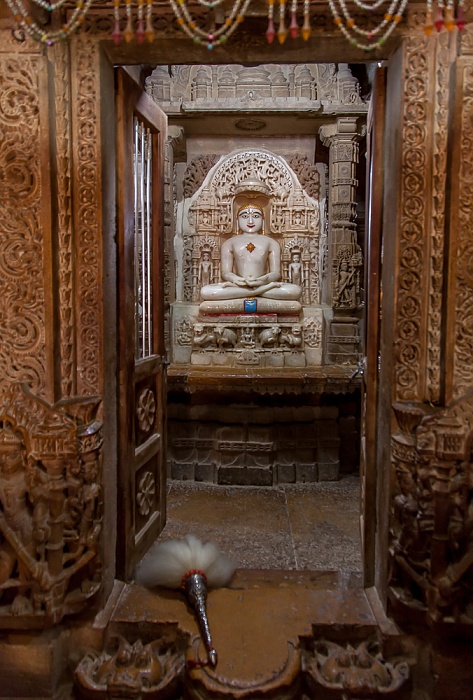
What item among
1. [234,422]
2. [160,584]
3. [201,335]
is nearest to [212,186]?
[201,335]

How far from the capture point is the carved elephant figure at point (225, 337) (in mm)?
5395

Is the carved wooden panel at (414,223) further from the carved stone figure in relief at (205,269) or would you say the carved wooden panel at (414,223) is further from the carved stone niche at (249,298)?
the carved stone figure in relief at (205,269)

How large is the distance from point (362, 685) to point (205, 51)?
124 inches

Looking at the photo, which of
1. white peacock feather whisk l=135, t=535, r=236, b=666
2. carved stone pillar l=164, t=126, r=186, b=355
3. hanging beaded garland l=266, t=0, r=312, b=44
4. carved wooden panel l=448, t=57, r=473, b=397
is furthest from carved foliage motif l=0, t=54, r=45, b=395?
carved stone pillar l=164, t=126, r=186, b=355

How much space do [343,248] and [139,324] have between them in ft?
9.55

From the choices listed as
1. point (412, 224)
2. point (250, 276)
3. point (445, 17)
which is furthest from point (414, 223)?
point (250, 276)

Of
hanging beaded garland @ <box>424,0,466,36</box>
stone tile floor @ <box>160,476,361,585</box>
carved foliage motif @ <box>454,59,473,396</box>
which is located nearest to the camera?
hanging beaded garland @ <box>424,0,466,36</box>

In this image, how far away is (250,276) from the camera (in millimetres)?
5645

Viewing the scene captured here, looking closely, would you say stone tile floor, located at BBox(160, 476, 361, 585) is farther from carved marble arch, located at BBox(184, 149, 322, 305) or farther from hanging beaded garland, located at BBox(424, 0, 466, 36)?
hanging beaded garland, located at BBox(424, 0, 466, 36)

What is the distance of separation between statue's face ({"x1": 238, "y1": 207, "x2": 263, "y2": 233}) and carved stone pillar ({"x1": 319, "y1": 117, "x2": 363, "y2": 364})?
0.80 metres

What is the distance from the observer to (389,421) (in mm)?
2586

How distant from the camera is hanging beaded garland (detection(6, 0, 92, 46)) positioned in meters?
2.25

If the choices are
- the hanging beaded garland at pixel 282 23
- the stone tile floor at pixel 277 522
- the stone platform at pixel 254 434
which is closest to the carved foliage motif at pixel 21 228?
the hanging beaded garland at pixel 282 23

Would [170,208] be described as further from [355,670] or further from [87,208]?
[355,670]
